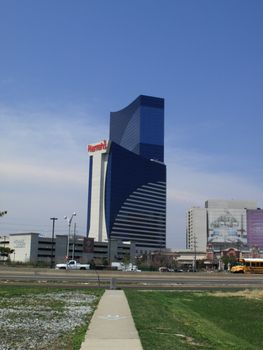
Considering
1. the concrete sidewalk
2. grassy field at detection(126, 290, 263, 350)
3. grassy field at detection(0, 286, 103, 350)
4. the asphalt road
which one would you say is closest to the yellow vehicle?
the asphalt road

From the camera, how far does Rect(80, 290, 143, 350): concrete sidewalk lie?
10.4 m

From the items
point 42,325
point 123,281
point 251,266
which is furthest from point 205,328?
point 251,266

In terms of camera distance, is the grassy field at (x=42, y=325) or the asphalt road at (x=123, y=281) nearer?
the grassy field at (x=42, y=325)

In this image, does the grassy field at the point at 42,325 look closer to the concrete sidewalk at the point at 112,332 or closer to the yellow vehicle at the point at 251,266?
the concrete sidewalk at the point at 112,332

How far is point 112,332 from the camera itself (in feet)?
40.8

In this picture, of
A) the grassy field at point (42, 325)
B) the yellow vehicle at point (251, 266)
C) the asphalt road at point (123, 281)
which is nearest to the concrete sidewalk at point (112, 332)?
the grassy field at point (42, 325)

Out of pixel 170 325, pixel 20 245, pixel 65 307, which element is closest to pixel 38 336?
pixel 170 325

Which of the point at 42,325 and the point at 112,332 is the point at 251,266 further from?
the point at 112,332

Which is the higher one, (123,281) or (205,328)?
(123,281)

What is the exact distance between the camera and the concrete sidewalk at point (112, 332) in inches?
410

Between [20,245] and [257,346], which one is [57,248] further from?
[257,346]

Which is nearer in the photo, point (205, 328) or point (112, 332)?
point (112, 332)

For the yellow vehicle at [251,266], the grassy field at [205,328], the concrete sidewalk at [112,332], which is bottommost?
the grassy field at [205,328]

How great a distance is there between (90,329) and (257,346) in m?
4.50
